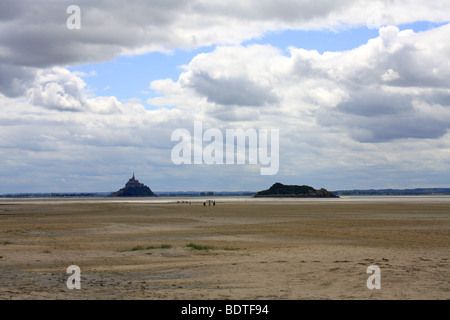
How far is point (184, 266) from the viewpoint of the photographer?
19000 millimetres

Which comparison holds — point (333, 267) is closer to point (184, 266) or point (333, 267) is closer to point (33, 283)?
point (184, 266)

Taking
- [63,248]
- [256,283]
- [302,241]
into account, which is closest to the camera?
[256,283]

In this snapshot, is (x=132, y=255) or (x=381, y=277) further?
(x=132, y=255)

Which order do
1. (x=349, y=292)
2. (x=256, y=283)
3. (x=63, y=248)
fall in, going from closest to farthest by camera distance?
(x=349, y=292)
(x=256, y=283)
(x=63, y=248)

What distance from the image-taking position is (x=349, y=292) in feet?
46.1

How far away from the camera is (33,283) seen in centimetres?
1548
